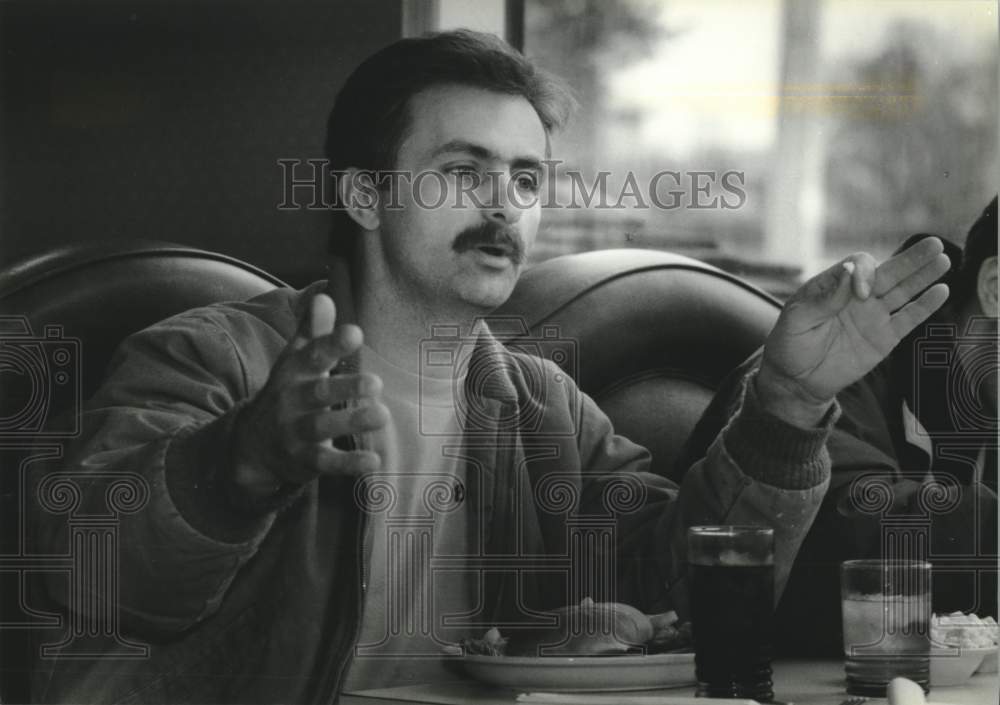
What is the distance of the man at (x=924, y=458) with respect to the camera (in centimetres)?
189

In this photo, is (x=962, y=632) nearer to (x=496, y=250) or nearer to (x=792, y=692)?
(x=792, y=692)

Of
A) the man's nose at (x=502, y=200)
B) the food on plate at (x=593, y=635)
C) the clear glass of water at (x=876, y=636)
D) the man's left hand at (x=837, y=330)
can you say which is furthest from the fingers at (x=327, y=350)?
the clear glass of water at (x=876, y=636)

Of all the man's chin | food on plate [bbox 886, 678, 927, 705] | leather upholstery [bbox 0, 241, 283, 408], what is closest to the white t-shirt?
the man's chin

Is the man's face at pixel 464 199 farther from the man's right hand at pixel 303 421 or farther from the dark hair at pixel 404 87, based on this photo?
the man's right hand at pixel 303 421

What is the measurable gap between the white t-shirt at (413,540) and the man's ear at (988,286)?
2.32 ft

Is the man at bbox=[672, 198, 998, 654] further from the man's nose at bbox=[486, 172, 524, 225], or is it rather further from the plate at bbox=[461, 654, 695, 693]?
the man's nose at bbox=[486, 172, 524, 225]

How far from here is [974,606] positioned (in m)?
1.92

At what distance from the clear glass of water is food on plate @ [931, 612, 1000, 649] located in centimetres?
3

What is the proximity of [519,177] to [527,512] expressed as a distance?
0.43m

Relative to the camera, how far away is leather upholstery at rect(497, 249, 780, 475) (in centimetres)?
188

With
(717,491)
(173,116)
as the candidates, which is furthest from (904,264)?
(173,116)

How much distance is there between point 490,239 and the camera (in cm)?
186

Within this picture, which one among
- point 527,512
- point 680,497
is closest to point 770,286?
point 680,497

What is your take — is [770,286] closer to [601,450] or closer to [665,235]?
[665,235]
